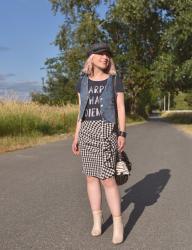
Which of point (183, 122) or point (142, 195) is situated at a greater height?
point (142, 195)

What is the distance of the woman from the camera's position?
17.4 feet

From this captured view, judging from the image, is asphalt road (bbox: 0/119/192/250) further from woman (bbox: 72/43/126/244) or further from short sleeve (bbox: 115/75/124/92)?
short sleeve (bbox: 115/75/124/92)

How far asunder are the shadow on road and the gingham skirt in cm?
77

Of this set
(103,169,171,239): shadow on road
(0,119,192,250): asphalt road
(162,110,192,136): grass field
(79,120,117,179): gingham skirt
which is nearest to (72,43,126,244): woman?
(79,120,117,179): gingham skirt

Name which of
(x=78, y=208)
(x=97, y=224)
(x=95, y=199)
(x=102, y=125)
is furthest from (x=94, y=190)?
(x=78, y=208)

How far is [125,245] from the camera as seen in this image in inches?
205

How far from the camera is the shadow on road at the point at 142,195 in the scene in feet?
20.4

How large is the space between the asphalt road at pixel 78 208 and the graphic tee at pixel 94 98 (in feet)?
4.06

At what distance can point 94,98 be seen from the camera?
537 cm

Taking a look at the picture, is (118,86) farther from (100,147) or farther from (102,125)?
(100,147)

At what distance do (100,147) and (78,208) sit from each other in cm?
179

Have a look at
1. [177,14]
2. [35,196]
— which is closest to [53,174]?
[35,196]

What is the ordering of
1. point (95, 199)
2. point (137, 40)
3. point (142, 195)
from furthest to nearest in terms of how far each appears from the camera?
point (137, 40)
point (142, 195)
point (95, 199)

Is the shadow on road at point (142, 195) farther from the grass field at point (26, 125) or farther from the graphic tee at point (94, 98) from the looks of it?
the grass field at point (26, 125)
